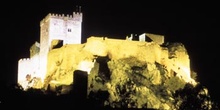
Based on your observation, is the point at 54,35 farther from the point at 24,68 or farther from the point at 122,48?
the point at 122,48

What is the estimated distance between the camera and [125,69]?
188 ft

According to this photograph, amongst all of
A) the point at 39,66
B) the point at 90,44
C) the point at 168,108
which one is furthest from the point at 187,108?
the point at 39,66

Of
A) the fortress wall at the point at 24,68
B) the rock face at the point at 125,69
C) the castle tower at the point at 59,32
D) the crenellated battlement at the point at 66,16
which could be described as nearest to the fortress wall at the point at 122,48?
the rock face at the point at 125,69

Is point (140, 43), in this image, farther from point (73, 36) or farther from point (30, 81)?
point (30, 81)

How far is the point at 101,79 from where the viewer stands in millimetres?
54406

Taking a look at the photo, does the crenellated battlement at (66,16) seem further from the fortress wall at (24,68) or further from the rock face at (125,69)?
the fortress wall at (24,68)

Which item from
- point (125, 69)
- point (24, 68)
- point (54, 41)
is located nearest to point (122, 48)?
point (125, 69)

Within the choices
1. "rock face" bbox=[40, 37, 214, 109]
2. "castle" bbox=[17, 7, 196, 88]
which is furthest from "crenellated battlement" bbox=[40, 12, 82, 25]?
"rock face" bbox=[40, 37, 214, 109]

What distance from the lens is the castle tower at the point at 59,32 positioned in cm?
5938

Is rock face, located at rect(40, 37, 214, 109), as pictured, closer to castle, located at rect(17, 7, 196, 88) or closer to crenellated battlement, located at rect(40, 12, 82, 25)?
castle, located at rect(17, 7, 196, 88)

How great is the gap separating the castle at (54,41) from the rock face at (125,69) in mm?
477

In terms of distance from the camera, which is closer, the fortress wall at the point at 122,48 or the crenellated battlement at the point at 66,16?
the fortress wall at the point at 122,48

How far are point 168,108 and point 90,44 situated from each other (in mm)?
10792

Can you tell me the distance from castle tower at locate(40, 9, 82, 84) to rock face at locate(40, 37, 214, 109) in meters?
1.14
